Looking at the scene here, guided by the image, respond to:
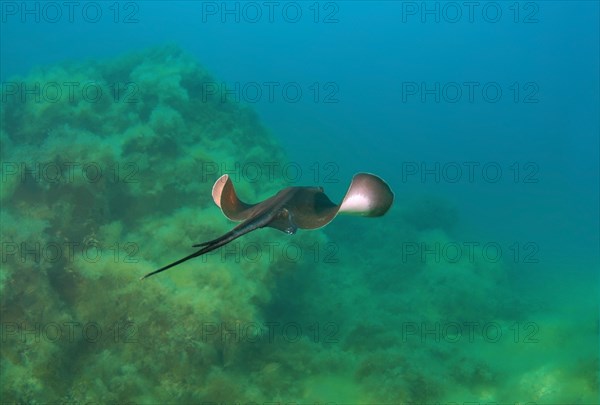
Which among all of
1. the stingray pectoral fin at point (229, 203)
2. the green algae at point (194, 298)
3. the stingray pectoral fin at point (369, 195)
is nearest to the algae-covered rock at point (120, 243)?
the green algae at point (194, 298)

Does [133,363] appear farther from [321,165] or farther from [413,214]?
[321,165]

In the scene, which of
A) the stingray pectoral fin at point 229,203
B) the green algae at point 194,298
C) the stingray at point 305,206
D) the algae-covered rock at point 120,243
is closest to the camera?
the stingray at point 305,206

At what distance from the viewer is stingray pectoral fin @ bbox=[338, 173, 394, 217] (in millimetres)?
3828

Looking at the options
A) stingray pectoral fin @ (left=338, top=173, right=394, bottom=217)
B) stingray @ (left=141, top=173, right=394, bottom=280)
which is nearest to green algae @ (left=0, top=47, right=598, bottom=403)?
stingray @ (left=141, top=173, right=394, bottom=280)

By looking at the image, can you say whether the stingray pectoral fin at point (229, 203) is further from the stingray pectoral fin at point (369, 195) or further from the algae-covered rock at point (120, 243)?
the algae-covered rock at point (120, 243)

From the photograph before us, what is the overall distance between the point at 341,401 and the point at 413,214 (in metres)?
12.2

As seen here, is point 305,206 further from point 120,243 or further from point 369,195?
point 120,243

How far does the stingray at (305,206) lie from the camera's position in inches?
151

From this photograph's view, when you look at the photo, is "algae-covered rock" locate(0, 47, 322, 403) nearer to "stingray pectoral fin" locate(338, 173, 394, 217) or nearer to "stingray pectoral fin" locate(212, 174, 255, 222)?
"stingray pectoral fin" locate(212, 174, 255, 222)

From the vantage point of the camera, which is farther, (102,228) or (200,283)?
(102,228)

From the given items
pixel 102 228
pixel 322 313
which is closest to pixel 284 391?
pixel 322 313

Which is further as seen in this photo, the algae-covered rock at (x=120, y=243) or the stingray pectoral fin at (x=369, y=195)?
the algae-covered rock at (x=120, y=243)

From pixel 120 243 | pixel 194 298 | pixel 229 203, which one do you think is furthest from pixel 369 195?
pixel 120 243

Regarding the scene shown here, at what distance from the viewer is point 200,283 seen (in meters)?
8.80
